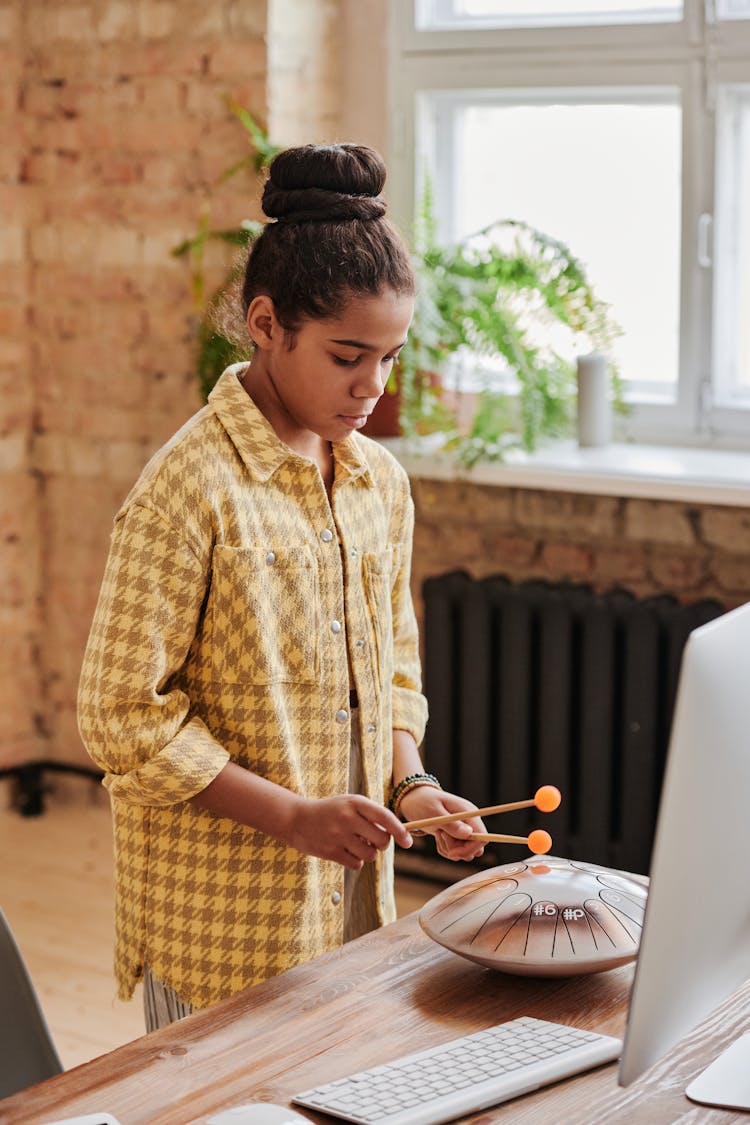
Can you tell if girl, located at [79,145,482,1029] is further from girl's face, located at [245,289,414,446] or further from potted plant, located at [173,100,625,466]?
potted plant, located at [173,100,625,466]

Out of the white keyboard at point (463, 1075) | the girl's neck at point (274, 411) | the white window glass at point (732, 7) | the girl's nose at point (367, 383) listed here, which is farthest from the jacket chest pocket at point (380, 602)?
the white window glass at point (732, 7)

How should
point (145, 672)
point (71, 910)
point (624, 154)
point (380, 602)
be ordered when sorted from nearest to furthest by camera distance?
point (145, 672), point (380, 602), point (624, 154), point (71, 910)

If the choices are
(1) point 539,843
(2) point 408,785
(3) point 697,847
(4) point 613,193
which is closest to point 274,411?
(2) point 408,785

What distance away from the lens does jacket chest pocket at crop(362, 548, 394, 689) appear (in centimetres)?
196

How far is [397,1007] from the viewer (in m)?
1.55

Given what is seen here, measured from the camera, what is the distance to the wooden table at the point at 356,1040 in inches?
53.2

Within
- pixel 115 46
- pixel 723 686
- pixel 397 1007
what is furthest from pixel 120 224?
pixel 723 686

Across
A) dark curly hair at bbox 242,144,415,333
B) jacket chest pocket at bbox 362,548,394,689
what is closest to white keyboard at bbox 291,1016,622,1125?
jacket chest pocket at bbox 362,548,394,689

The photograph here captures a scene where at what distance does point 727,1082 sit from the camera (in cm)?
139

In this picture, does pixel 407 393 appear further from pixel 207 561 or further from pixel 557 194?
pixel 207 561

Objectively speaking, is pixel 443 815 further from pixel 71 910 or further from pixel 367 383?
pixel 71 910

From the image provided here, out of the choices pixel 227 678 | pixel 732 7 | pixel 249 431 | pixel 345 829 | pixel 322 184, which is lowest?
pixel 345 829

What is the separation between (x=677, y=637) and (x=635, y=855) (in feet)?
1.65

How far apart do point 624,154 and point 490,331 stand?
20.9 inches
